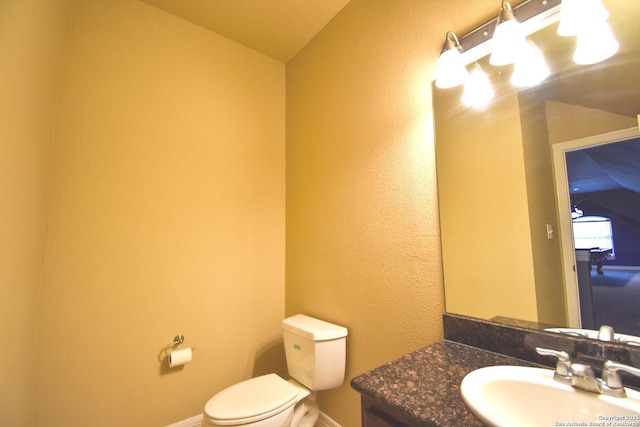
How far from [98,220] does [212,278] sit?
0.70 metres

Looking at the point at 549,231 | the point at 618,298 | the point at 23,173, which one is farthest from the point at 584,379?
the point at 23,173

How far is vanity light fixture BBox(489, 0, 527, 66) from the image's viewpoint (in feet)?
2.97

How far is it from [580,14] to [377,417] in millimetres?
1283

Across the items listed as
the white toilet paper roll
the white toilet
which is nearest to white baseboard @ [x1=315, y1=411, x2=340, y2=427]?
the white toilet

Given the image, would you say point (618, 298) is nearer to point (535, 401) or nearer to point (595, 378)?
point (595, 378)

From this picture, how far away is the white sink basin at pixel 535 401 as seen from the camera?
0.61 m

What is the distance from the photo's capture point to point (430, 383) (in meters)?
0.76

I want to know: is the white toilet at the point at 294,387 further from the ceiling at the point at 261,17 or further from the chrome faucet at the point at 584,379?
the ceiling at the point at 261,17

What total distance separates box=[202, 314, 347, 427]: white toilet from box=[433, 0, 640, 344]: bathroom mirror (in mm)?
709

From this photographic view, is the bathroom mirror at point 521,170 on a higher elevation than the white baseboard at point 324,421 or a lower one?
higher

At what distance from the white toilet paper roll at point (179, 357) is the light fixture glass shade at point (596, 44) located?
2.15 metres

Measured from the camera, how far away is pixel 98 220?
146 centimetres

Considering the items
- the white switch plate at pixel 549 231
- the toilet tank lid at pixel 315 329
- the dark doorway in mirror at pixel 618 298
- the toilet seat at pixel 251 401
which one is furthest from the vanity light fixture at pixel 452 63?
the toilet seat at pixel 251 401

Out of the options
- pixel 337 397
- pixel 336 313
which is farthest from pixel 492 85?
pixel 337 397
